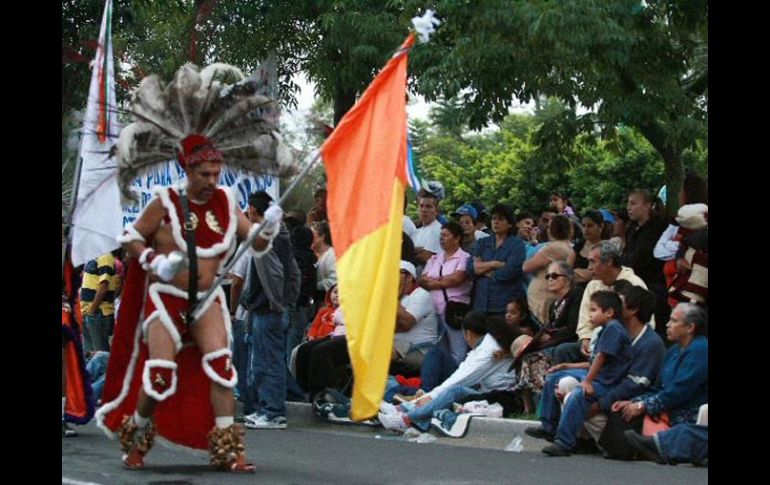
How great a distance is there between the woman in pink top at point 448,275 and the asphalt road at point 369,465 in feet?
5.44

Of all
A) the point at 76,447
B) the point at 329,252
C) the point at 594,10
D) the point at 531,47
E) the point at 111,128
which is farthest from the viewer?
the point at 329,252

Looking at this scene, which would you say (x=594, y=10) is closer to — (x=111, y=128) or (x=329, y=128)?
(x=329, y=128)

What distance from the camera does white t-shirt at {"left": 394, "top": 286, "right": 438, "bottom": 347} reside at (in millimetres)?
13570

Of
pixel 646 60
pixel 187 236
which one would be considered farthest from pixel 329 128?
pixel 646 60

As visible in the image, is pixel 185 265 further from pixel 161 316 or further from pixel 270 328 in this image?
pixel 270 328

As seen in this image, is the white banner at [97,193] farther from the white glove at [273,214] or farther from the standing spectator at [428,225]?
the standing spectator at [428,225]

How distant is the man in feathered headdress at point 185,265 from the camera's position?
957 cm

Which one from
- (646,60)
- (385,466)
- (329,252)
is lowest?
(385,466)

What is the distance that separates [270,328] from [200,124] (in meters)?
3.55

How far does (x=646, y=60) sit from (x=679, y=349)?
3.91 meters

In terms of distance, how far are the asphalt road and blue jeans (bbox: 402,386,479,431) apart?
21 centimetres

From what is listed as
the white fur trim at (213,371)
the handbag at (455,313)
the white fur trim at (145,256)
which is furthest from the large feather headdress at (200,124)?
the handbag at (455,313)

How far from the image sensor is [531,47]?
13.4 metres

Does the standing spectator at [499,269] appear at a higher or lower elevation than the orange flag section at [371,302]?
higher
